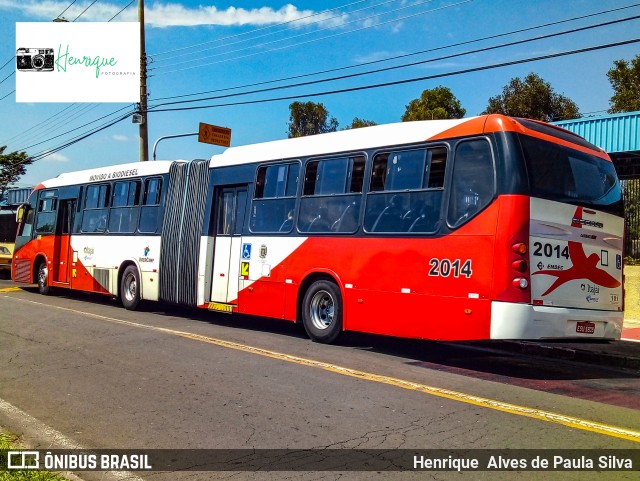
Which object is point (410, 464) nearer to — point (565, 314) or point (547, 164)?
point (565, 314)

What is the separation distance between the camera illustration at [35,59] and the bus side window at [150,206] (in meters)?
11.4

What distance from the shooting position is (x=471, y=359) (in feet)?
31.0

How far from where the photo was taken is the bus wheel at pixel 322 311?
9.95 metres

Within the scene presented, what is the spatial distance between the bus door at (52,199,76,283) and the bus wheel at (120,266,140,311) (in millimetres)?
3453

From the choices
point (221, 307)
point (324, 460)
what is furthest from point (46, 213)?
point (324, 460)

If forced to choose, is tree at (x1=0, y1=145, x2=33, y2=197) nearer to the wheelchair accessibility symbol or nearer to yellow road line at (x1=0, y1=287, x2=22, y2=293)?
yellow road line at (x1=0, y1=287, x2=22, y2=293)

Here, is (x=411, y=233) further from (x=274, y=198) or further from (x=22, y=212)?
(x=22, y=212)

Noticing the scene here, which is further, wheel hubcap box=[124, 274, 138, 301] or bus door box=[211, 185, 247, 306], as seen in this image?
wheel hubcap box=[124, 274, 138, 301]

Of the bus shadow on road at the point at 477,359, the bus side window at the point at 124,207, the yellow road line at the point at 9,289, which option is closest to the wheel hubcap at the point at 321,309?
the bus shadow on road at the point at 477,359

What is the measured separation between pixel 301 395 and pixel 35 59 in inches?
868

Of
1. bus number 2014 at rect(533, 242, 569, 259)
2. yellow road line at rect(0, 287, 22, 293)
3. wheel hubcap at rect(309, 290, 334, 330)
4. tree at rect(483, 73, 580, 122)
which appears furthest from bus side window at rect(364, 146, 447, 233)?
tree at rect(483, 73, 580, 122)

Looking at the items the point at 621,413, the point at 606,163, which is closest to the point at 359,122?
the point at 606,163

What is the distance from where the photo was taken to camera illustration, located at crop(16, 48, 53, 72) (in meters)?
23.6

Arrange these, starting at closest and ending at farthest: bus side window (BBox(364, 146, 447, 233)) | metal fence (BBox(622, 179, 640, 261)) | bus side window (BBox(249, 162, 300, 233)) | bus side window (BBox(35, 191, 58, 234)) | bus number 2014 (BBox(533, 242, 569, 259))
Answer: bus number 2014 (BBox(533, 242, 569, 259)), bus side window (BBox(364, 146, 447, 233)), bus side window (BBox(249, 162, 300, 233)), metal fence (BBox(622, 179, 640, 261)), bus side window (BBox(35, 191, 58, 234))
